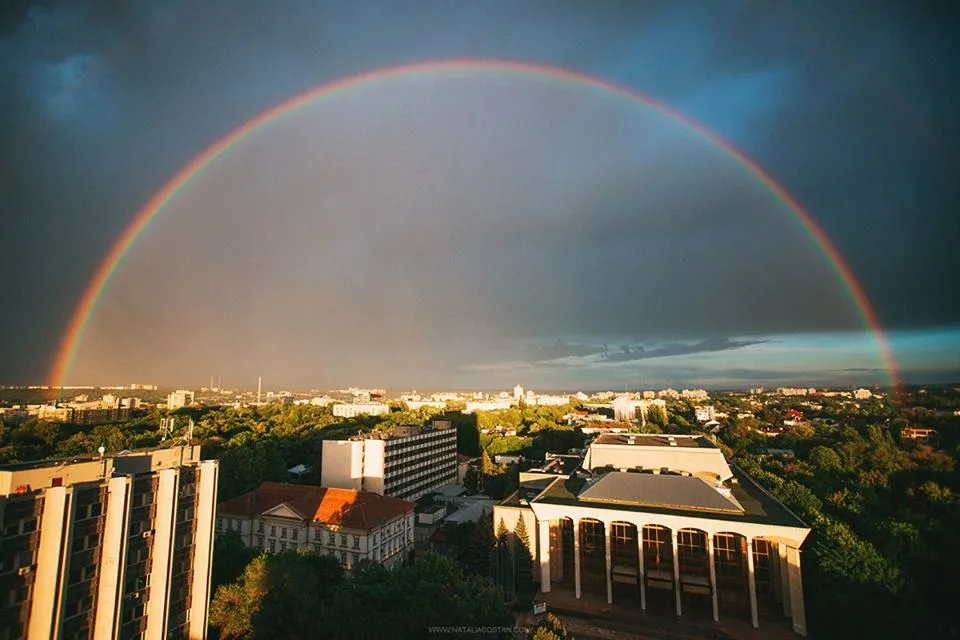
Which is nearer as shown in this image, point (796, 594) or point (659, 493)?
point (796, 594)

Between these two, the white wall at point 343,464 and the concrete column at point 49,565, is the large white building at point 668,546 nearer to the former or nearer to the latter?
the white wall at point 343,464

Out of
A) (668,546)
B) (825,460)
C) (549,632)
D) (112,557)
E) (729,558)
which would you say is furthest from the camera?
(825,460)

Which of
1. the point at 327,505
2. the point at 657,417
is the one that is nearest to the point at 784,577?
the point at 327,505

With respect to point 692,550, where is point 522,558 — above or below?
below

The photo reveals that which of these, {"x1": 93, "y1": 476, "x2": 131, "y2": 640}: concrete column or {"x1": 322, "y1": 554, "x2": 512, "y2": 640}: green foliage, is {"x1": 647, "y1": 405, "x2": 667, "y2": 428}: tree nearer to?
{"x1": 322, "y1": 554, "x2": 512, "y2": 640}: green foliage

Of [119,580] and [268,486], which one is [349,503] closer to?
[268,486]

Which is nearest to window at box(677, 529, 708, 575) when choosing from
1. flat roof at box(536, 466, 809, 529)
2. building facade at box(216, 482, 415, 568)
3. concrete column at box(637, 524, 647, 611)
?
flat roof at box(536, 466, 809, 529)

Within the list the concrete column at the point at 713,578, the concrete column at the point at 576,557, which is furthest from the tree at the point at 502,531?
the concrete column at the point at 713,578

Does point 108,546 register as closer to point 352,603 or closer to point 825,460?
point 352,603
